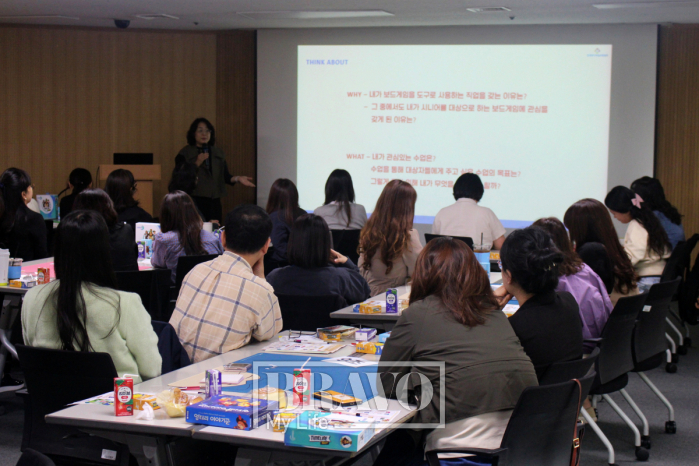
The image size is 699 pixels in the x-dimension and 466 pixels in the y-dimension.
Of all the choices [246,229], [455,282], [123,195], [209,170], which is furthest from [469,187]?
[209,170]

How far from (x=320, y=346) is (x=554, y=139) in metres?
4.94

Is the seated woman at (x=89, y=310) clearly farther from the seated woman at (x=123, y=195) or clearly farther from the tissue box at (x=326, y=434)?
the seated woman at (x=123, y=195)

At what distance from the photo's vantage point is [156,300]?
3.98 metres

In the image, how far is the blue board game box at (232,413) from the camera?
191 centimetres

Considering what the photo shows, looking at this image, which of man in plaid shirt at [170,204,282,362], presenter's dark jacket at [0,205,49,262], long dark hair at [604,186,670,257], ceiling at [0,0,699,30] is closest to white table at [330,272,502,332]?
man in plaid shirt at [170,204,282,362]

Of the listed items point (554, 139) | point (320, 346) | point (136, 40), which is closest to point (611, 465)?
point (320, 346)

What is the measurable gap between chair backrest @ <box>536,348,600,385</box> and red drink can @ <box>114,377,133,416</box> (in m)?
1.28

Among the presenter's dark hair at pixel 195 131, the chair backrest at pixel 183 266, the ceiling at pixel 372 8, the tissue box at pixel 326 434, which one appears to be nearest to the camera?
the tissue box at pixel 326 434

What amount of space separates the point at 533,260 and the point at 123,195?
3.49m

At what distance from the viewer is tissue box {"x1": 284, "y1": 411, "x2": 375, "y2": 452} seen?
1768 millimetres

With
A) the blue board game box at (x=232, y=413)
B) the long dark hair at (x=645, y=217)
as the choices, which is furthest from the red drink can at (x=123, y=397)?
the long dark hair at (x=645, y=217)

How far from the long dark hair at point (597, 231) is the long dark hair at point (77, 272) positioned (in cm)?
252

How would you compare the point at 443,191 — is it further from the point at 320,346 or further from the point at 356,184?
the point at 320,346

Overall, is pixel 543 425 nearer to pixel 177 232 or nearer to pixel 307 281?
pixel 307 281
